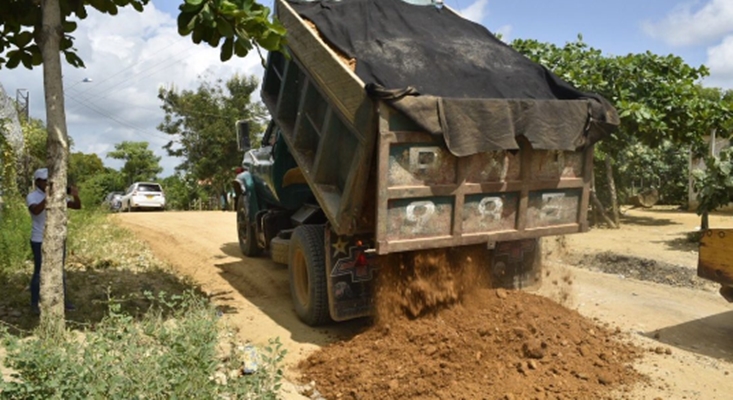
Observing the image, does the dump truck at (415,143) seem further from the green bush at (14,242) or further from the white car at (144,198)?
the white car at (144,198)

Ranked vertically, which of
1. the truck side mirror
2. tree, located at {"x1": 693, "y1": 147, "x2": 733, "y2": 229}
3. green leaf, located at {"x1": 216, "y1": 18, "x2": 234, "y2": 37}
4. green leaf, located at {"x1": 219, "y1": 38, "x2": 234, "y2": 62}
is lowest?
tree, located at {"x1": 693, "y1": 147, "x2": 733, "y2": 229}

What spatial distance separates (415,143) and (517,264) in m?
2.04

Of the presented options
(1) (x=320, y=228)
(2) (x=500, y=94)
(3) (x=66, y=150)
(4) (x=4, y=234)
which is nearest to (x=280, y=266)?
(1) (x=320, y=228)

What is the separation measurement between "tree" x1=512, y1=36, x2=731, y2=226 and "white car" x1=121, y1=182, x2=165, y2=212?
17.5 meters

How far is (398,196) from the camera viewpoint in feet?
16.2

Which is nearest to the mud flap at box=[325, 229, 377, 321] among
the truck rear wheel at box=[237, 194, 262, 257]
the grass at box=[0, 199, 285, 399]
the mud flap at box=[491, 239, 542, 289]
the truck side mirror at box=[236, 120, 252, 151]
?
the grass at box=[0, 199, 285, 399]

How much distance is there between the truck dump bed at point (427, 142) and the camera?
4.90m

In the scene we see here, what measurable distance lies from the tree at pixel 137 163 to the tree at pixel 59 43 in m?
42.0

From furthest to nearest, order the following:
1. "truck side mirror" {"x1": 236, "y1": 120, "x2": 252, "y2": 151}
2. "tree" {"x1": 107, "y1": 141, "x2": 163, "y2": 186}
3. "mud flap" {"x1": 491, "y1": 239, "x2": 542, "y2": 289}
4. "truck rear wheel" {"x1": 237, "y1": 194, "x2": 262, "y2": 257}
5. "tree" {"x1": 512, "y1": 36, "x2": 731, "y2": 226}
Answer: "tree" {"x1": 107, "y1": 141, "x2": 163, "y2": 186} → "tree" {"x1": 512, "y1": 36, "x2": 731, "y2": 226} → "truck rear wheel" {"x1": 237, "y1": 194, "x2": 262, "y2": 257} → "truck side mirror" {"x1": 236, "y1": 120, "x2": 252, "y2": 151} → "mud flap" {"x1": 491, "y1": 239, "x2": 542, "y2": 289}

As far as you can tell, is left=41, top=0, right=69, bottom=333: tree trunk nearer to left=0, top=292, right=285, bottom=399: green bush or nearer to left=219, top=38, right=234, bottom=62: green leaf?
left=219, top=38, right=234, bottom=62: green leaf

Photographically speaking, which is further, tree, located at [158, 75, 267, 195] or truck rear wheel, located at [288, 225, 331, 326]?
tree, located at [158, 75, 267, 195]

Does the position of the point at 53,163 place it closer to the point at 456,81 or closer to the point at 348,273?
the point at 348,273

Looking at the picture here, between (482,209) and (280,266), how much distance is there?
14.7 feet

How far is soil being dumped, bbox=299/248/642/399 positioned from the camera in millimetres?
4582
